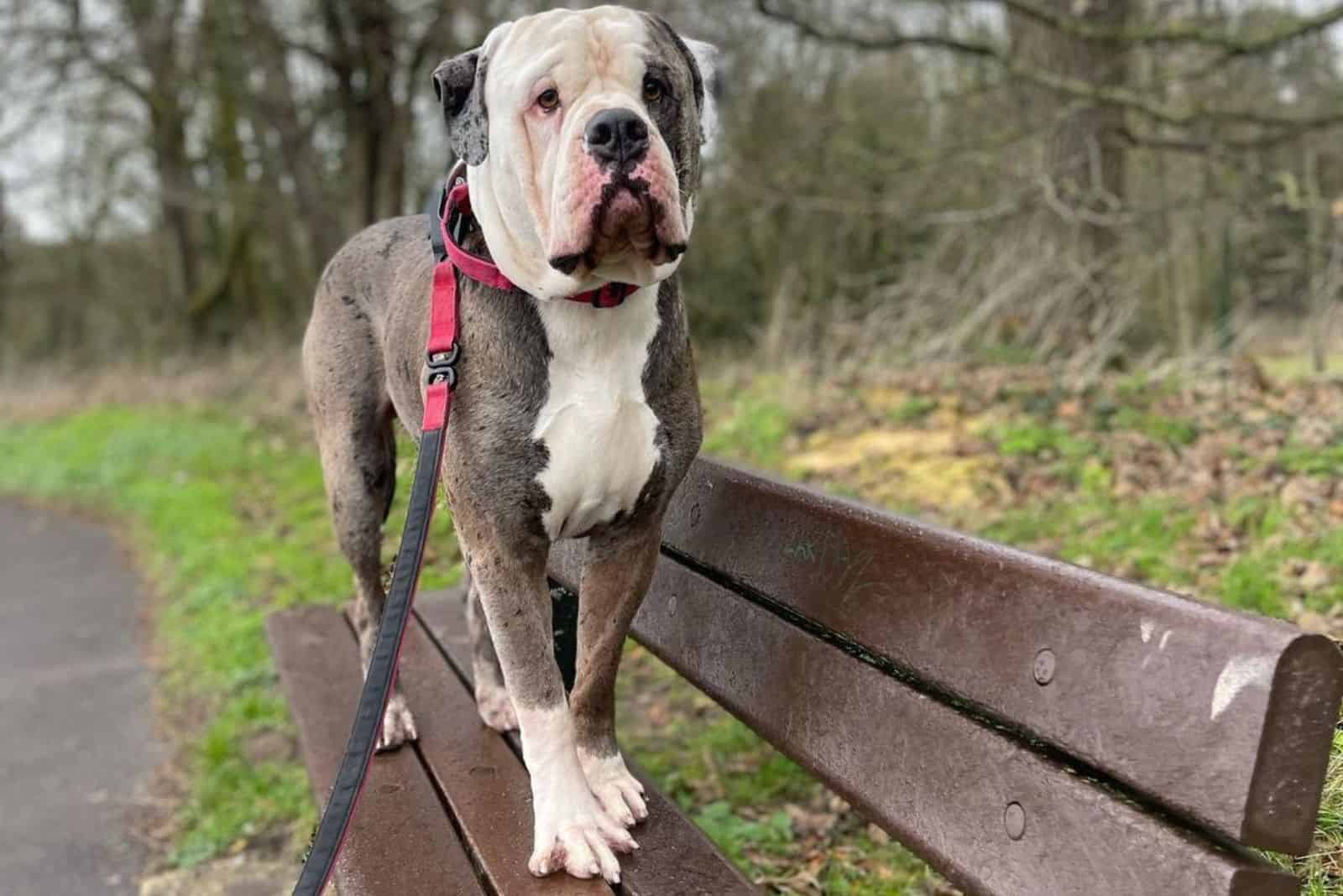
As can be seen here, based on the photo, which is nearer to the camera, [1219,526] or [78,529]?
[1219,526]

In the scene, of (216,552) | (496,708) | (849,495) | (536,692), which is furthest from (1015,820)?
(216,552)

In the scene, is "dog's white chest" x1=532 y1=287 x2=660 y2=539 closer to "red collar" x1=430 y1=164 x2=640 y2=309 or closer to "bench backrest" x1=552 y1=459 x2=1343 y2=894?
"red collar" x1=430 y1=164 x2=640 y2=309

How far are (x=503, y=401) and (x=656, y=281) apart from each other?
1.22 ft

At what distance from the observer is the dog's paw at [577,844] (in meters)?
2.35

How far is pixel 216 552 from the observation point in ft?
24.2

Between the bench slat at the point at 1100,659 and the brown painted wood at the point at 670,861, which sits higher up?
the bench slat at the point at 1100,659

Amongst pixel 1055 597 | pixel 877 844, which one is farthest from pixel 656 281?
pixel 877 844

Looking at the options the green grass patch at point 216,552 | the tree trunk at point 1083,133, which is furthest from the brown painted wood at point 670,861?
the tree trunk at point 1083,133

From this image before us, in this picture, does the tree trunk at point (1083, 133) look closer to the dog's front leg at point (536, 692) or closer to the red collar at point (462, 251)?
the red collar at point (462, 251)

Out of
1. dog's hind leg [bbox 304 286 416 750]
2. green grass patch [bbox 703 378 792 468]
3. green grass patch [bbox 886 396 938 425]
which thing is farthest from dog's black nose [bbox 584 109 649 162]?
green grass patch [bbox 886 396 938 425]

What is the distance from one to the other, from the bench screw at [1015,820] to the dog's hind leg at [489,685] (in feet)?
5.20

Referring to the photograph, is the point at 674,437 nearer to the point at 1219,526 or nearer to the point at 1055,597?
the point at 1055,597

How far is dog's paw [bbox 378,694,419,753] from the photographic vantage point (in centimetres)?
313

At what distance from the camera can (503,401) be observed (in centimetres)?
236
